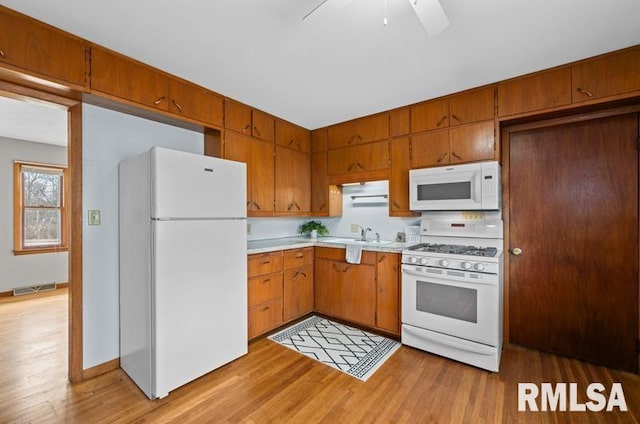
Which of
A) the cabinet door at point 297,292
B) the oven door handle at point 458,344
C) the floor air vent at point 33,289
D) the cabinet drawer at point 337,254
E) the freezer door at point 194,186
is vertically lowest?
the floor air vent at point 33,289

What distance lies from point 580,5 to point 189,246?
2.92 meters

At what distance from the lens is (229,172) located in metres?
2.38

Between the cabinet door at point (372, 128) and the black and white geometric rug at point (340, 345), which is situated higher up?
the cabinet door at point (372, 128)

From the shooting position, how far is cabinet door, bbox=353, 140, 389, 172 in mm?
3254

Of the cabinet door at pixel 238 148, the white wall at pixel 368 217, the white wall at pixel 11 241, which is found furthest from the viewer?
the white wall at pixel 11 241

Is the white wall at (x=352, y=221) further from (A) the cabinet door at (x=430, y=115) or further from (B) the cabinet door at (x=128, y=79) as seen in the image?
(B) the cabinet door at (x=128, y=79)

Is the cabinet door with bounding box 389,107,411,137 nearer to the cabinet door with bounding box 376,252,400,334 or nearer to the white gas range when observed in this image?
the white gas range

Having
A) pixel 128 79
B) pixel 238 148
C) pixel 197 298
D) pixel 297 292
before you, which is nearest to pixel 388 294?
→ pixel 297 292

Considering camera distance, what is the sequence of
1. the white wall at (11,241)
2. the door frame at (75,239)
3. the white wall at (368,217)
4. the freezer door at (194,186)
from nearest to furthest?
1. the freezer door at (194,186)
2. the door frame at (75,239)
3. the white wall at (368,217)
4. the white wall at (11,241)

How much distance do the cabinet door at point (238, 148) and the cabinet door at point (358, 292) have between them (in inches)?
52.9

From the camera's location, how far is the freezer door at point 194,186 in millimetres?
1946

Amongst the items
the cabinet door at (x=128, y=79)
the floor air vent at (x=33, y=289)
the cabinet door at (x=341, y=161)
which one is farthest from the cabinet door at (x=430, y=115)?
the floor air vent at (x=33, y=289)

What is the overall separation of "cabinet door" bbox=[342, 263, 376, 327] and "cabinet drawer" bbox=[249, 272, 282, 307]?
0.72m

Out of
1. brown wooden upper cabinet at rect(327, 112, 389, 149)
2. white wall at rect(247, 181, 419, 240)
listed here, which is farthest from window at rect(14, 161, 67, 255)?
brown wooden upper cabinet at rect(327, 112, 389, 149)
